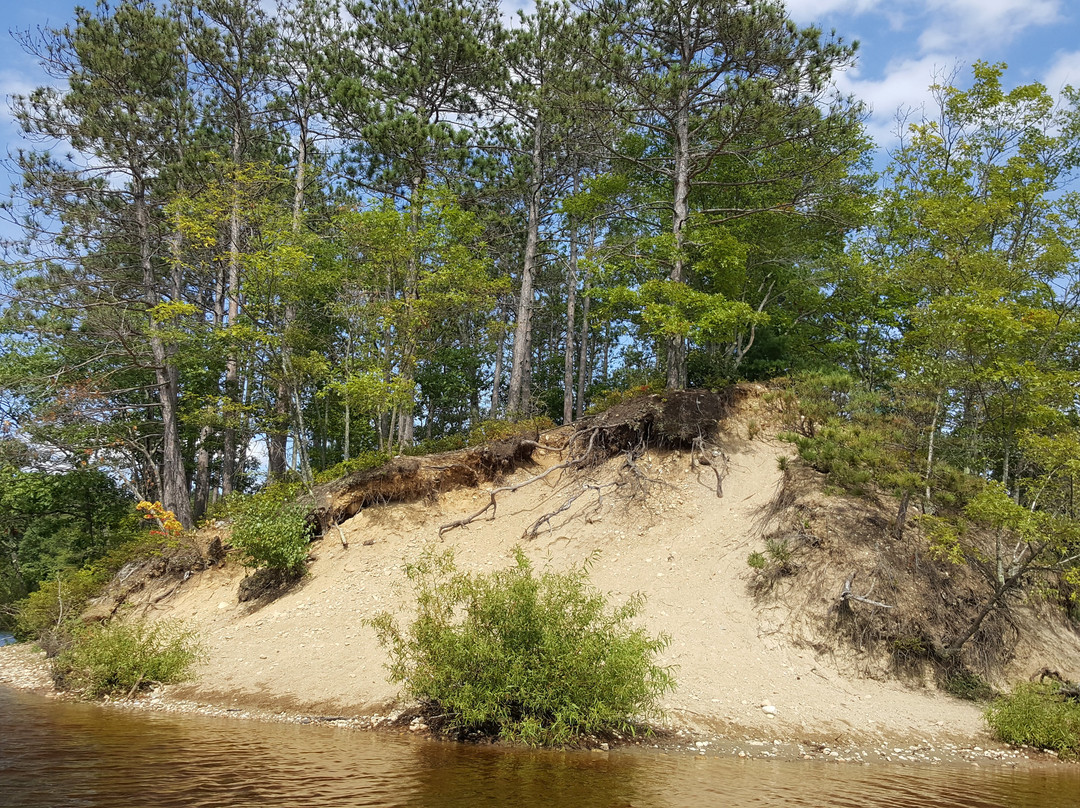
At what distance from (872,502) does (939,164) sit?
42.6 ft

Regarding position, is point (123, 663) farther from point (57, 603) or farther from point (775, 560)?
point (775, 560)

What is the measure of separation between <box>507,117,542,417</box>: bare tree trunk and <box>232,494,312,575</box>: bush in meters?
8.18

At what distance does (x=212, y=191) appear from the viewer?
21984mm

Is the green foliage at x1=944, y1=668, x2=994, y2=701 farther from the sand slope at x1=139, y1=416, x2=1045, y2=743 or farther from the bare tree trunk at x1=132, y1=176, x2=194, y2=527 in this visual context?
the bare tree trunk at x1=132, y1=176, x2=194, y2=527

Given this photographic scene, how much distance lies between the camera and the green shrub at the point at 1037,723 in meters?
11.4

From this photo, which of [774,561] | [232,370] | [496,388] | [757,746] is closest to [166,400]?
[232,370]

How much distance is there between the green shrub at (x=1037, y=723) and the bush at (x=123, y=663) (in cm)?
1490

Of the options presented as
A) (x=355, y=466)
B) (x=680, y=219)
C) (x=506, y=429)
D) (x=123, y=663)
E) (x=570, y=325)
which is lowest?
(x=123, y=663)

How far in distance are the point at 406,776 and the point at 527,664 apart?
8.22ft

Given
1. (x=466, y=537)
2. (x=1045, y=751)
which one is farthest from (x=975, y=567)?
(x=466, y=537)

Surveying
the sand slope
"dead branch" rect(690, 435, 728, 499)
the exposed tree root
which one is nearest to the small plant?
the sand slope

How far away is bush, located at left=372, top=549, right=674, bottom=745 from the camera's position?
10.4 m

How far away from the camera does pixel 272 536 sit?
1725 centimetres

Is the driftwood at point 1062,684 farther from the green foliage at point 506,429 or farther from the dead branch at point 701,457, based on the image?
the green foliage at point 506,429
